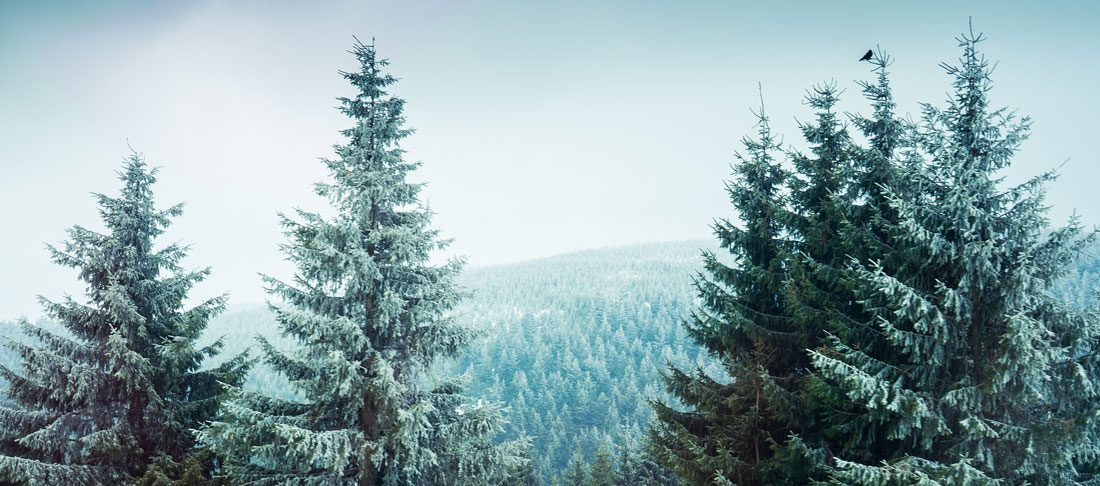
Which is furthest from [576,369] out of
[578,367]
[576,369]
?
[578,367]

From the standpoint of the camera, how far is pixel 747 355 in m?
9.31

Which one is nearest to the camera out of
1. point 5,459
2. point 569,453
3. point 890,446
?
point 890,446

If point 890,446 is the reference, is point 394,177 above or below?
above

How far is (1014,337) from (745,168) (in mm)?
5968

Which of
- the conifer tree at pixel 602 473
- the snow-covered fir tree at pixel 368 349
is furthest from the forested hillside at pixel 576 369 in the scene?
the snow-covered fir tree at pixel 368 349

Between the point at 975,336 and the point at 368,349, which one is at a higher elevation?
the point at 975,336

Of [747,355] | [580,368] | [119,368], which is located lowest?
[580,368]

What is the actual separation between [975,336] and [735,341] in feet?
13.2

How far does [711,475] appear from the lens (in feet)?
28.9

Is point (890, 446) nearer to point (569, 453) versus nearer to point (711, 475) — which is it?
point (711, 475)

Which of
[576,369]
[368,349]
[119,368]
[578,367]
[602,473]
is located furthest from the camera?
[578,367]

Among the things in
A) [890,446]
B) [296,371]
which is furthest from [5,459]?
[890,446]

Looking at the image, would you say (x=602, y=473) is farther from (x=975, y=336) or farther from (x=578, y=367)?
(x=578, y=367)

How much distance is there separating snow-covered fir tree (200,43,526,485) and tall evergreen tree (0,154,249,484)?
11.3 feet
